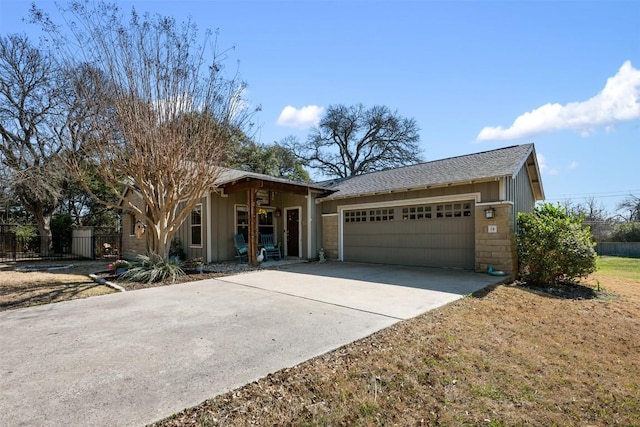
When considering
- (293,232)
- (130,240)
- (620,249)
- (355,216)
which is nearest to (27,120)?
(130,240)

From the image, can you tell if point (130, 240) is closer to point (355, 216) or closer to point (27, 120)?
point (27, 120)

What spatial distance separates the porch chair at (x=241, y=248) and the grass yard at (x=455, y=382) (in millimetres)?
7916

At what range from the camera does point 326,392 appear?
9.14ft

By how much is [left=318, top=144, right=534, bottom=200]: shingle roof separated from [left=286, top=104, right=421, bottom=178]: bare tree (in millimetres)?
17148

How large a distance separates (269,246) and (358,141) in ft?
68.2

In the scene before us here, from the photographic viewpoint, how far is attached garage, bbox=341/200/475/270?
30.4 ft

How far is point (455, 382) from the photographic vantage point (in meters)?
3.00

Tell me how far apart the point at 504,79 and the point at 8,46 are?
18.3m

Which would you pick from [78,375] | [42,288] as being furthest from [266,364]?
[42,288]

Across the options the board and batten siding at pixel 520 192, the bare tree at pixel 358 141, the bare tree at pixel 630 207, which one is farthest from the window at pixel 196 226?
the bare tree at pixel 630 207

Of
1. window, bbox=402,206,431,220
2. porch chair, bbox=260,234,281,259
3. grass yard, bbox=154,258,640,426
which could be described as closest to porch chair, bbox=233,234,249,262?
porch chair, bbox=260,234,281,259

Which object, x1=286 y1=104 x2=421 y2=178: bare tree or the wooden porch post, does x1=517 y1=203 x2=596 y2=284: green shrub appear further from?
x1=286 y1=104 x2=421 y2=178: bare tree

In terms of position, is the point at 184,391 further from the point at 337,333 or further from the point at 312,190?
the point at 312,190

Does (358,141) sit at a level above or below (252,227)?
above
